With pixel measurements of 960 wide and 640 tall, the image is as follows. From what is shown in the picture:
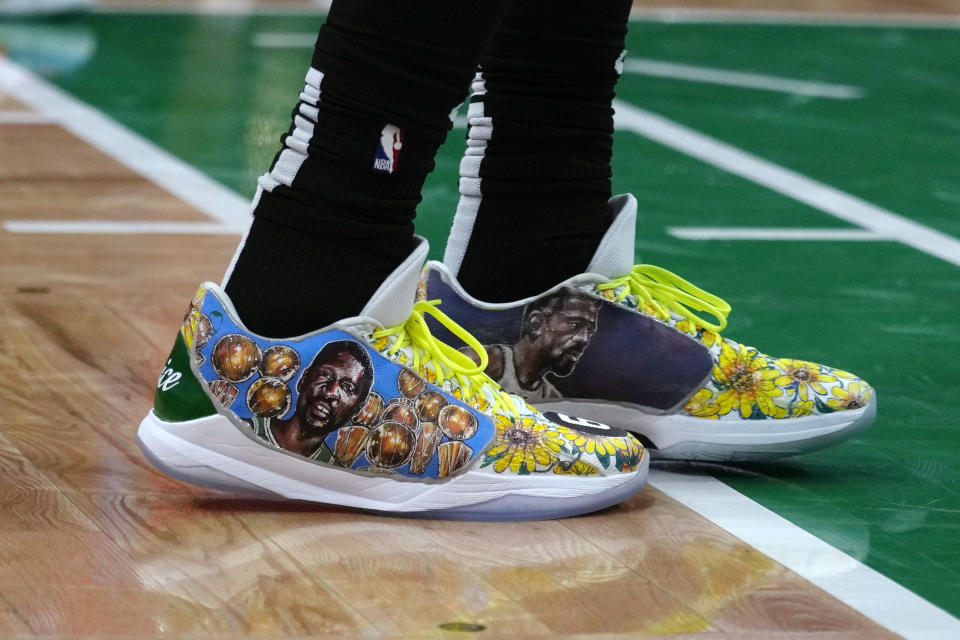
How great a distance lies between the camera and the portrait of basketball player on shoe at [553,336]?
5.07 ft

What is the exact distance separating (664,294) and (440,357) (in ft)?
0.97

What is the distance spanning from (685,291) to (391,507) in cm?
42

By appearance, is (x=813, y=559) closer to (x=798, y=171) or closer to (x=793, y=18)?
(x=798, y=171)

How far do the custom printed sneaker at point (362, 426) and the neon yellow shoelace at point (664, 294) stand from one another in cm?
21

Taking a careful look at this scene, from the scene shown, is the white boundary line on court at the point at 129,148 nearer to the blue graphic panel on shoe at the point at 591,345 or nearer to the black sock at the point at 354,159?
the blue graphic panel on shoe at the point at 591,345

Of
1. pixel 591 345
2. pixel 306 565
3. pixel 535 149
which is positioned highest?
pixel 535 149

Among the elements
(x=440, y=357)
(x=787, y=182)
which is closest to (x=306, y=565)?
(x=440, y=357)

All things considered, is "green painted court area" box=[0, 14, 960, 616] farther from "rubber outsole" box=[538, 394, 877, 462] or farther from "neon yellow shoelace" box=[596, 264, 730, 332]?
"neon yellow shoelace" box=[596, 264, 730, 332]

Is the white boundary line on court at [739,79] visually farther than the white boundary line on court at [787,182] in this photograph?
Yes

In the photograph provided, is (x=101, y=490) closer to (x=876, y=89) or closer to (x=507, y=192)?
(x=507, y=192)

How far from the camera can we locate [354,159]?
1295mm

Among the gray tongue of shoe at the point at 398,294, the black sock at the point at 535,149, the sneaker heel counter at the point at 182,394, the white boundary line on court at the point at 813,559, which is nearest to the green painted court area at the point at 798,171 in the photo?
the white boundary line on court at the point at 813,559

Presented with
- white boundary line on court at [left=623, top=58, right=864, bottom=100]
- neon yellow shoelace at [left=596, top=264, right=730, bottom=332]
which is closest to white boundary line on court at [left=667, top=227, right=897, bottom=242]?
neon yellow shoelace at [left=596, top=264, right=730, bottom=332]

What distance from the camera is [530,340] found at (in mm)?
1549
